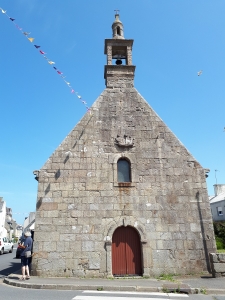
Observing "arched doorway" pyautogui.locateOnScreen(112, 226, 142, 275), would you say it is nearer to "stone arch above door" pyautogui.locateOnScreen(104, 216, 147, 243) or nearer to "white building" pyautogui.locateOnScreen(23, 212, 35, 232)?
"stone arch above door" pyautogui.locateOnScreen(104, 216, 147, 243)

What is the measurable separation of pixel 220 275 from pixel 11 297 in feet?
22.7

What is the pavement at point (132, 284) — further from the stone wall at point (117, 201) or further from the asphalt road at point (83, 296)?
the stone wall at point (117, 201)

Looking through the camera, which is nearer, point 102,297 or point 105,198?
point 102,297

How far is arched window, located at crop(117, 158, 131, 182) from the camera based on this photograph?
34.5 feet

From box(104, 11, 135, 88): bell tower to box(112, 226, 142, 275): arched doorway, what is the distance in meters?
6.78

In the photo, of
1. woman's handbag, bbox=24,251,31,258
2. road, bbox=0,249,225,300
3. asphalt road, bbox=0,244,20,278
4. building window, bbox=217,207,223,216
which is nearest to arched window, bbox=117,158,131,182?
woman's handbag, bbox=24,251,31,258

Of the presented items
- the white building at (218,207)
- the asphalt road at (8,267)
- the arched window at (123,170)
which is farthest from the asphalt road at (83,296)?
the white building at (218,207)

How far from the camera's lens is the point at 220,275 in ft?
29.4

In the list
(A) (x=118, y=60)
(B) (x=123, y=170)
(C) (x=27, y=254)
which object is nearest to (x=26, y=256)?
(C) (x=27, y=254)

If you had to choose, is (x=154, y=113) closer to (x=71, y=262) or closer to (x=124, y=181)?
(x=124, y=181)

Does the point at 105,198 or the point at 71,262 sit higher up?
the point at 105,198

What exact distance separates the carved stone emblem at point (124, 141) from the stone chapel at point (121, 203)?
0.04 metres

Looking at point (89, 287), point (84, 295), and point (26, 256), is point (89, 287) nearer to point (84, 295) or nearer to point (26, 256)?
point (84, 295)

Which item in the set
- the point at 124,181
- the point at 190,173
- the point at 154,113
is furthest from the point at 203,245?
the point at 154,113
